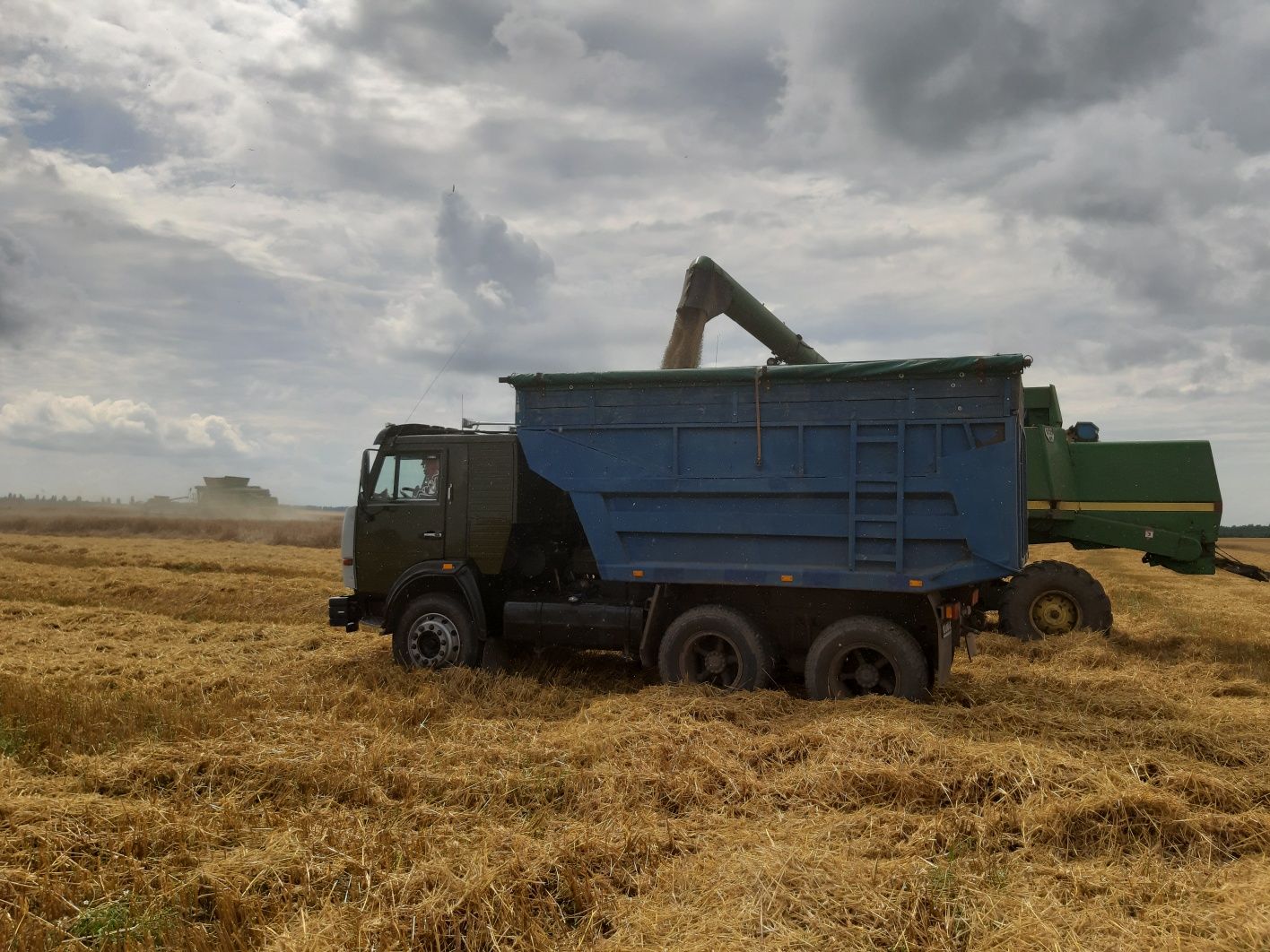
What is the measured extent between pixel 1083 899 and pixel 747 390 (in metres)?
4.94

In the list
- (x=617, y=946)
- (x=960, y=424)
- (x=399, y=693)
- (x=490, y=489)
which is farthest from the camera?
(x=490, y=489)

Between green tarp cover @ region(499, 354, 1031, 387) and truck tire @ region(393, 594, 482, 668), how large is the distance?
2484 mm

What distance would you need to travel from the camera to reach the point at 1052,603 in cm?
1142

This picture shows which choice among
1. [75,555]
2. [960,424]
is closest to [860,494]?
[960,424]

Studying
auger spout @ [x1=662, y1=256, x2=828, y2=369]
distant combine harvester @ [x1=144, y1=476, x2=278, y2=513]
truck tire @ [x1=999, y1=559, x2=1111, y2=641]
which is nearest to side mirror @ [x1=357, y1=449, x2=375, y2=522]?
auger spout @ [x1=662, y1=256, x2=828, y2=369]

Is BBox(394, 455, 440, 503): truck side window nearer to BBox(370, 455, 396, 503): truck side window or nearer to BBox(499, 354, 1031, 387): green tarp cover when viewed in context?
BBox(370, 455, 396, 503): truck side window

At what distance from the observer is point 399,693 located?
25.8 feet

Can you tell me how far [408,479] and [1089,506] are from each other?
31.4 ft

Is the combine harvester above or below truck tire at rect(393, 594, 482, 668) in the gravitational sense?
above

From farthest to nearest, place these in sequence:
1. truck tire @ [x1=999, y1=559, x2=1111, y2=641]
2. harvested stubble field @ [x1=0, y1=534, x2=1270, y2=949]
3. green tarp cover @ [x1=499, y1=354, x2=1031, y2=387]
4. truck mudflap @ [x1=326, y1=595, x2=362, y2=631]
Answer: truck tire @ [x1=999, y1=559, x2=1111, y2=641]
truck mudflap @ [x1=326, y1=595, x2=362, y2=631]
green tarp cover @ [x1=499, y1=354, x2=1031, y2=387]
harvested stubble field @ [x1=0, y1=534, x2=1270, y2=949]

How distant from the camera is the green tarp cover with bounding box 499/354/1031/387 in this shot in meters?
7.26

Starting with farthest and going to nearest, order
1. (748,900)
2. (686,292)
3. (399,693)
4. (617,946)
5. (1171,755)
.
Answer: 1. (686,292)
2. (399,693)
3. (1171,755)
4. (748,900)
5. (617,946)

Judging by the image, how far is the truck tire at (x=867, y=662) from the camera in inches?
290

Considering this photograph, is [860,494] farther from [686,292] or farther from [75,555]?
[75,555]
